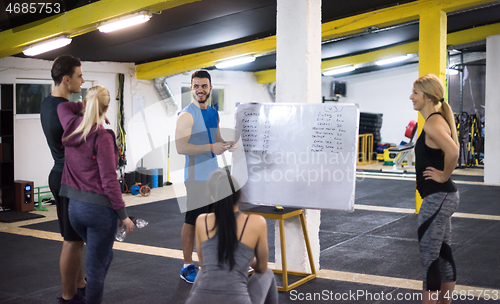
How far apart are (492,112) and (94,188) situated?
344 inches

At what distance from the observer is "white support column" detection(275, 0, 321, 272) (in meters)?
3.60

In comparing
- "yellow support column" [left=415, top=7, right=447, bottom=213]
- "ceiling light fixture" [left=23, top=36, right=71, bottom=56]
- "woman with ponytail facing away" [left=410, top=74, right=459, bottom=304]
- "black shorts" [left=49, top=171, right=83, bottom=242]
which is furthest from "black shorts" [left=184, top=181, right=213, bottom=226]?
"yellow support column" [left=415, top=7, right=447, bottom=213]

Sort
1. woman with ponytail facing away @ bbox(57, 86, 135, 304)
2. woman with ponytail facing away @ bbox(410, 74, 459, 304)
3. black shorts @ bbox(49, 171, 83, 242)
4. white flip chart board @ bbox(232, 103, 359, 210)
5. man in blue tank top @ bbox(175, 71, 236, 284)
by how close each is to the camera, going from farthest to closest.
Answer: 1. man in blue tank top @ bbox(175, 71, 236, 284)
2. white flip chart board @ bbox(232, 103, 359, 210)
3. black shorts @ bbox(49, 171, 83, 242)
4. woman with ponytail facing away @ bbox(410, 74, 459, 304)
5. woman with ponytail facing away @ bbox(57, 86, 135, 304)

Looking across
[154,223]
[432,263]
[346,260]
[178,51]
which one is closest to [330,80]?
[178,51]

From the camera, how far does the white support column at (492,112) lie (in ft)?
30.0

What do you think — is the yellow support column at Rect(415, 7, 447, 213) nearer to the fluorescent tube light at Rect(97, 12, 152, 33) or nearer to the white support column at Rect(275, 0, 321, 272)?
the white support column at Rect(275, 0, 321, 272)

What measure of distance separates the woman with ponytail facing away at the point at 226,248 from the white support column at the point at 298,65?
5.07ft

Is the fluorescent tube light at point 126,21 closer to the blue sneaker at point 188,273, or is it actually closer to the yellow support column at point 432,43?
the blue sneaker at point 188,273

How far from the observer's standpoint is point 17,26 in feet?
18.8

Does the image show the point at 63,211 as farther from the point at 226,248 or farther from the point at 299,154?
the point at 299,154

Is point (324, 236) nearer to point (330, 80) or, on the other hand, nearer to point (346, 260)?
point (346, 260)

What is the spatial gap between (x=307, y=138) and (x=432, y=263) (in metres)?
1.19

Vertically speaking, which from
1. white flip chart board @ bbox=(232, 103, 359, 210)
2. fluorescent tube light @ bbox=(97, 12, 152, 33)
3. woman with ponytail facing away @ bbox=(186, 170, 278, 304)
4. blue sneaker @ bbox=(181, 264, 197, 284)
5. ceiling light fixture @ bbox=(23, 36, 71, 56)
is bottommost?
blue sneaker @ bbox=(181, 264, 197, 284)

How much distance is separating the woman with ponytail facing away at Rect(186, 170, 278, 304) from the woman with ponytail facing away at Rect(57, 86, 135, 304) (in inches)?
24.0
